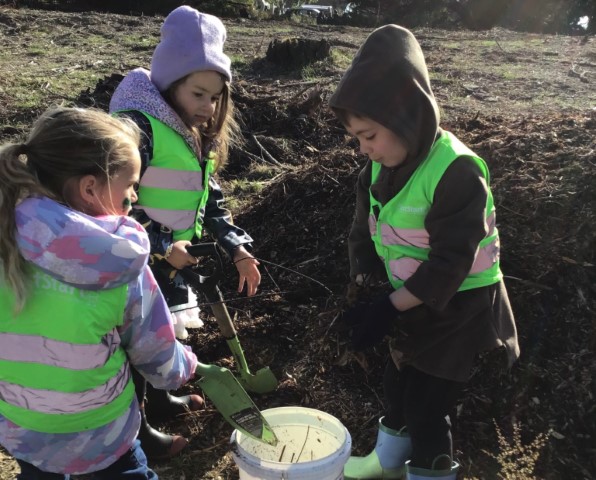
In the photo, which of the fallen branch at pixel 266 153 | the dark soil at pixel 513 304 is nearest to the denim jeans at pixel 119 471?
the dark soil at pixel 513 304

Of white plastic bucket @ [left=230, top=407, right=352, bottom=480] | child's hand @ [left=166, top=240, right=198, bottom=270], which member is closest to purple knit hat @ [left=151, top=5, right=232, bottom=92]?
child's hand @ [left=166, top=240, right=198, bottom=270]

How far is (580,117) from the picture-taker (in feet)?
13.3

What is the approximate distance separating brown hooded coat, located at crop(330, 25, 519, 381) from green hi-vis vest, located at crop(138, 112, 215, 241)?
2.42 feet

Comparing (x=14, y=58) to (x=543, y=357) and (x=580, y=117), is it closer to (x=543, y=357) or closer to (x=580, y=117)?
(x=580, y=117)

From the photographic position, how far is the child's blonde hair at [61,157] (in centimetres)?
156

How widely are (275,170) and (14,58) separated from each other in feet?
20.7

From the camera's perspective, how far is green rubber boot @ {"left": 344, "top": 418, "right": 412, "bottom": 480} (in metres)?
2.32

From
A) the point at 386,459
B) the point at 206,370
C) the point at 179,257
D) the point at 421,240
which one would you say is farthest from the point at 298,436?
the point at 421,240

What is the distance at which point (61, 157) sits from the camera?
167 cm

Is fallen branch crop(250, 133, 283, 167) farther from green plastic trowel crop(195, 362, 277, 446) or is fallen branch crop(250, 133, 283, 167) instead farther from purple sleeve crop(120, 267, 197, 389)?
purple sleeve crop(120, 267, 197, 389)

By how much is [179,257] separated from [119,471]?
769mm

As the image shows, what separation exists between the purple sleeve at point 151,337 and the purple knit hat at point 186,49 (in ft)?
2.99

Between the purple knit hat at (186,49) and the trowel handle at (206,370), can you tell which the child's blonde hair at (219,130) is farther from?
the trowel handle at (206,370)

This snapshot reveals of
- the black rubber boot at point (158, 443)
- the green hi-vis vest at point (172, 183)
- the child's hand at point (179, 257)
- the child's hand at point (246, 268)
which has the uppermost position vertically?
the green hi-vis vest at point (172, 183)
